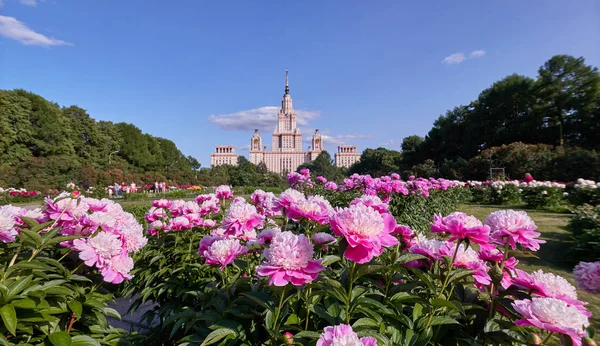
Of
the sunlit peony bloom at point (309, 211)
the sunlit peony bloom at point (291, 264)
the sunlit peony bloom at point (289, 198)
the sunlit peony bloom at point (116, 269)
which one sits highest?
the sunlit peony bloom at point (289, 198)

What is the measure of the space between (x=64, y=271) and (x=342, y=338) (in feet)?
4.02

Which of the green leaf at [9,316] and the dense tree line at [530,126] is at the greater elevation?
the dense tree line at [530,126]

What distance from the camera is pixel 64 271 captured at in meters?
1.25

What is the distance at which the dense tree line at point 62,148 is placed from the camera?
61.9ft

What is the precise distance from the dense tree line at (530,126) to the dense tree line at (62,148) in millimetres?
25086

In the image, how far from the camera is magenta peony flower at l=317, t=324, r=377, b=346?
680 millimetres

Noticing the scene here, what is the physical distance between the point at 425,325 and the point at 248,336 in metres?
0.66

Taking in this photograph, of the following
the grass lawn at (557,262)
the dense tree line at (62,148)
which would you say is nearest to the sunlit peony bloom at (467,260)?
the grass lawn at (557,262)

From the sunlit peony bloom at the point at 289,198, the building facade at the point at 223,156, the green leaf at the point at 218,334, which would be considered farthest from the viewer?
the building facade at the point at 223,156

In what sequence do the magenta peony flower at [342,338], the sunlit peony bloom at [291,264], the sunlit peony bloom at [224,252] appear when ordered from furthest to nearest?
the sunlit peony bloom at [224,252] < the sunlit peony bloom at [291,264] < the magenta peony flower at [342,338]

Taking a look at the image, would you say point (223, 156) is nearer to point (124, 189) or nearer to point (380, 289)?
point (124, 189)

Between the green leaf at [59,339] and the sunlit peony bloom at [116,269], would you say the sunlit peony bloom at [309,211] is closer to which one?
the sunlit peony bloom at [116,269]

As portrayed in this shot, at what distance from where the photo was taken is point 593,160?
15953mm

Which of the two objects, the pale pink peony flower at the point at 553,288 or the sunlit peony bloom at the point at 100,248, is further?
the sunlit peony bloom at the point at 100,248
